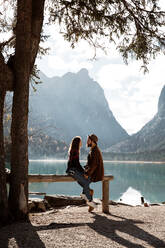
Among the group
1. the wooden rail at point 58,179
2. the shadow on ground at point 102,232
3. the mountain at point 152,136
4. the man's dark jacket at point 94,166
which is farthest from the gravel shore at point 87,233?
the mountain at point 152,136

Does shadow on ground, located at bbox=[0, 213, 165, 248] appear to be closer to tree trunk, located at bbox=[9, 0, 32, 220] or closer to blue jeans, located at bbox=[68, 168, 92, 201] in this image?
tree trunk, located at bbox=[9, 0, 32, 220]

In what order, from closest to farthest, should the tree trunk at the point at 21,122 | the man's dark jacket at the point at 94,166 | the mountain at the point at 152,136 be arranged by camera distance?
the tree trunk at the point at 21,122 < the man's dark jacket at the point at 94,166 < the mountain at the point at 152,136

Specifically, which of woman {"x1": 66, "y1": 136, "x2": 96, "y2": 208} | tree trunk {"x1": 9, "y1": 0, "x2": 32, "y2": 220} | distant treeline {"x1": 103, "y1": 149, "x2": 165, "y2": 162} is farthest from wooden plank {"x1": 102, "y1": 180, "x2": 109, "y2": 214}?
distant treeline {"x1": 103, "y1": 149, "x2": 165, "y2": 162}

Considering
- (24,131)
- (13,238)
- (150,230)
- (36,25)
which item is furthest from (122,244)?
(36,25)

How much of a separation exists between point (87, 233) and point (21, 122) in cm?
228

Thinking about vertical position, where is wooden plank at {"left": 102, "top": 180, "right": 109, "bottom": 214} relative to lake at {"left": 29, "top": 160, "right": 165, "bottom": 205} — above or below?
above

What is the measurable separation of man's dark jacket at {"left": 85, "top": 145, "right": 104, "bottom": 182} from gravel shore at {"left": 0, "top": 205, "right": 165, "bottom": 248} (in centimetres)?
83

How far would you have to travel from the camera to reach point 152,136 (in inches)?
6619

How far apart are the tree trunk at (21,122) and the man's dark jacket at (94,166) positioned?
1.50m

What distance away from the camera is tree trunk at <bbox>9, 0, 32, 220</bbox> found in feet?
16.7

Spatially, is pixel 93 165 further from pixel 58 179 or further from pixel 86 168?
pixel 58 179

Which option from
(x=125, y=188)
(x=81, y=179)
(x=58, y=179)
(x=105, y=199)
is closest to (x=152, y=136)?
(x=125, y=188)

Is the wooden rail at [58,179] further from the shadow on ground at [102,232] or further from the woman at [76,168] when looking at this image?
the shadow on ground at [102,232]

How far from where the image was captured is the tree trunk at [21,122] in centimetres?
508
